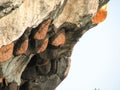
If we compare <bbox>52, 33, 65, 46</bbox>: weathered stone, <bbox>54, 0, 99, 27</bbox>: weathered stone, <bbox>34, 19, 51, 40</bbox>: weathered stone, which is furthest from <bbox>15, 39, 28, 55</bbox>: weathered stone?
<bbox>52, 33, 65, 46</bbox>: weathered stone

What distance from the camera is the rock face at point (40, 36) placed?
1922cm

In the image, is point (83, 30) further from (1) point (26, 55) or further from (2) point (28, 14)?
(2) point (28, 14)

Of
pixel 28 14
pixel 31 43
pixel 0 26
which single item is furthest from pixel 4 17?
pixel 31 43

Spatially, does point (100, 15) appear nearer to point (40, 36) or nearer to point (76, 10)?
point (76, 10)

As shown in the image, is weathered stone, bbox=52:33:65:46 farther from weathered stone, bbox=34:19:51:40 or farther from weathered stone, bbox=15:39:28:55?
weathered stone, bbox=15:39:28:55

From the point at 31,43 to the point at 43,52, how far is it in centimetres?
345

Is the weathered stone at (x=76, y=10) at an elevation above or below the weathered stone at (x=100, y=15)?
above

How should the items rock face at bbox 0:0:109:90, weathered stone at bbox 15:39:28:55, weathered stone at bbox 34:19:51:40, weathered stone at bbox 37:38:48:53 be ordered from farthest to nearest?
1. weathered stone at bbox 37:38:48:53
2. weathered stone at bbox 34:19:51:40
3. weathered stone at bbox 15:39:28:55
4. rock face at bbox 0:0:109:90

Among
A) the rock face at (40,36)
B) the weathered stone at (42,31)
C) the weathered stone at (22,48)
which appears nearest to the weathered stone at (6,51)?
the rock face at (40,36)

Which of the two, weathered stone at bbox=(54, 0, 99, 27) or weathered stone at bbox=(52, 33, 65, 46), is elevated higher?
weathered stone at bbox=(54, 0, 99, 27)

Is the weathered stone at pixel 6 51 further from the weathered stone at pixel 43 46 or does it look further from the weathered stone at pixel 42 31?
the weathered stone at pixel 43 46

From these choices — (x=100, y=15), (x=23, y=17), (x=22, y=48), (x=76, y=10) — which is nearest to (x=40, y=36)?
(x=22, y=48)

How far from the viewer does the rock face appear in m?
19.2

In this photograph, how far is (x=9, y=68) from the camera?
25.6 metres
